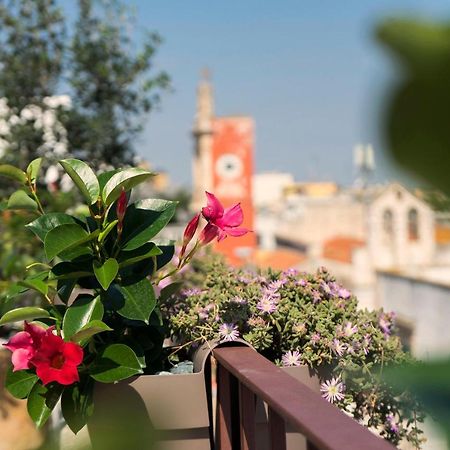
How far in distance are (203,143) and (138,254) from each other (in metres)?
35.6

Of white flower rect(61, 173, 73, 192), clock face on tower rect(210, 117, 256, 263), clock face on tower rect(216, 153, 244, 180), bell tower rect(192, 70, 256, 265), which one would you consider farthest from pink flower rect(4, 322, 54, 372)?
clock face on tower rect(216, 153, 244, 180)

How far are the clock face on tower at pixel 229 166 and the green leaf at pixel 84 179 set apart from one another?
32527 mm

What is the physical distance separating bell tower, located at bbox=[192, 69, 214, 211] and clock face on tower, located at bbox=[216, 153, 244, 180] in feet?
1.78

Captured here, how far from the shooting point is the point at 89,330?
149 centimetres

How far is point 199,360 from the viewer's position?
1.77m

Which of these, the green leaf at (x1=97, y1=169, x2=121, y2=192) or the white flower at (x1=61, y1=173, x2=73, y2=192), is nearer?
the green leaf at (x1=97, y1=169, x2=121, y2=192)

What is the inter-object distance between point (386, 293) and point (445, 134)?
2182 cm

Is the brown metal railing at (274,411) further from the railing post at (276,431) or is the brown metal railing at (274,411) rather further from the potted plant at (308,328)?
the potted plant at (308,328)

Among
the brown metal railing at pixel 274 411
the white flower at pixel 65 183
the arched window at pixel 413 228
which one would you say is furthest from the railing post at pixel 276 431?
the white flower at pixel 65 183

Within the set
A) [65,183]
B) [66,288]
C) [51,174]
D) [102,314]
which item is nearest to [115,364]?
[102,314]

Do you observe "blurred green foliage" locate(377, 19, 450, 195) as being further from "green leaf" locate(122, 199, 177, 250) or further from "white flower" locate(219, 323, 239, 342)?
"white flower" locate(219, 323, 239, 342)

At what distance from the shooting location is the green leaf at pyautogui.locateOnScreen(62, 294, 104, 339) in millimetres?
1543

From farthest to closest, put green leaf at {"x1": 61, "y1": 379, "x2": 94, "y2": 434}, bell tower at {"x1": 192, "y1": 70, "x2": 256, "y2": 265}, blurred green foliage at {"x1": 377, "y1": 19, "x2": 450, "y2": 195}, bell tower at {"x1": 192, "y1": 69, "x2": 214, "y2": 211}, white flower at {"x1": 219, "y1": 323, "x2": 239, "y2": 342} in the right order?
bell tower at {"x1": 192, "y1": 69, "x2": 214, "y2": 211} < bell tower at {"x1": 192, "y1": 70, "x2": 256, "y2": 265} < white flower at {"x1": 219, "y1": 323, "x2": 239, "y2": 342} < green leaf at {"x1": 61, "y1": 379, "x2": 94, "y2": 434} < blurred green foliage at {"x1": 377, "y1": 19, "x2": 450, "y2": 195}

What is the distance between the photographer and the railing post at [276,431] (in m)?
1.34
